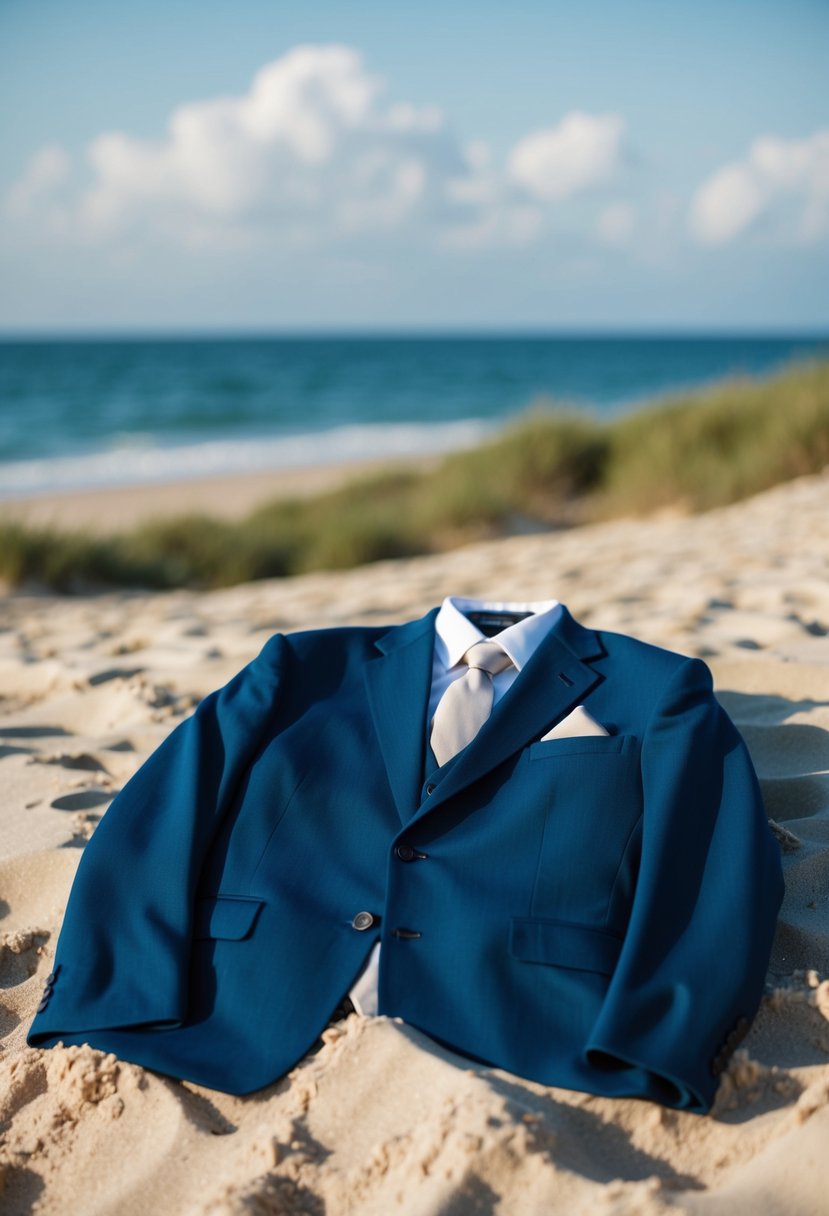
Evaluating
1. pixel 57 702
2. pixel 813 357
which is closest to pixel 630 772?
pixel 57 702

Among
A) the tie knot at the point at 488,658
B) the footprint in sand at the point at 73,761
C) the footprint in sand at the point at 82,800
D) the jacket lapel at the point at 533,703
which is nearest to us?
the jacket lapel at the point at 533,703

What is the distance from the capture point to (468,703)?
232cm

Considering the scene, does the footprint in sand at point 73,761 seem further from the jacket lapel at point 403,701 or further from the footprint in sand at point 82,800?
the jacket lapel at point 403,701

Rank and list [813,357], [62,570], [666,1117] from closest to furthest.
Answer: [666,1117] → [62,570] → [813,357]

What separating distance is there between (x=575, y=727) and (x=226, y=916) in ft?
2.69

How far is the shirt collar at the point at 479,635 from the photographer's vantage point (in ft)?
8.02

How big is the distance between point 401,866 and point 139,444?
66.2ft

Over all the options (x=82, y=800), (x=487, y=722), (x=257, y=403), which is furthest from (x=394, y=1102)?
(x=257, y=403)

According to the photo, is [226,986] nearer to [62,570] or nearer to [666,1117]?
[666,1117]

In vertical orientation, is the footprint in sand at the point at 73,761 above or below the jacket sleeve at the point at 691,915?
below

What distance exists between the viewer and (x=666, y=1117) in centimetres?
170

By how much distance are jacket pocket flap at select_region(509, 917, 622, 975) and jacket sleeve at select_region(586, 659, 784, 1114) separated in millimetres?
73

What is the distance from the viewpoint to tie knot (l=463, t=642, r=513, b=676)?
241cm

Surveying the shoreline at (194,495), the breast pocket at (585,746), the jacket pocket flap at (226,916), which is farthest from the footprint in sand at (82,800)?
the shoreline at (194,495)
